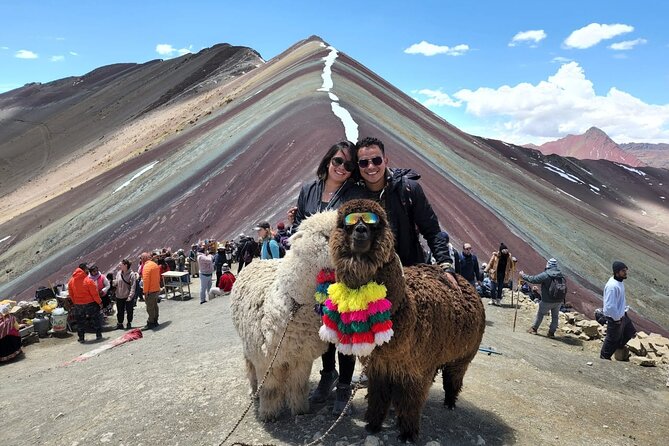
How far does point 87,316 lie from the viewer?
423 inches

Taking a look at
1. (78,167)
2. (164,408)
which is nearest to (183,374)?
(164,408)

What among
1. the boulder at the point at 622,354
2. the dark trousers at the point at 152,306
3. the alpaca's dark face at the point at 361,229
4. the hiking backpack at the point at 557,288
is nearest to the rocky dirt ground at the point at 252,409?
the boulder at the point at 622,354

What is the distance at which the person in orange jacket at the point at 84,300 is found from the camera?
34.5ft

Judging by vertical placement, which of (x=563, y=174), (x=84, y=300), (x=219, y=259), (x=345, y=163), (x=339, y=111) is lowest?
(x=84, y=300)

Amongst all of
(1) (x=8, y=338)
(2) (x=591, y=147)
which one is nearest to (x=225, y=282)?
(1) (x=8, y=338)

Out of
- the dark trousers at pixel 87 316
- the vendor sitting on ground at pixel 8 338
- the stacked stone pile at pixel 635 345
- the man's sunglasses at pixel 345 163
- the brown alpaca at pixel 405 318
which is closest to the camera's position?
the brown alpaca at pixel 405 318

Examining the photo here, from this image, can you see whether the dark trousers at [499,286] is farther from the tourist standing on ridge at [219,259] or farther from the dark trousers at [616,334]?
the tourist standing on ridge at [219,259]

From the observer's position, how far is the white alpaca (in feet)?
11.9

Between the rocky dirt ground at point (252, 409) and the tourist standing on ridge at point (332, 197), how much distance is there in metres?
0.23

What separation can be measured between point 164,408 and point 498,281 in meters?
11.0

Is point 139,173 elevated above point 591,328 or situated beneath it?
elevated above

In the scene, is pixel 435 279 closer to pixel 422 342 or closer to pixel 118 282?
pixel 422 342

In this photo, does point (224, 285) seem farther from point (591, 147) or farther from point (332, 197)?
point (591, 147)

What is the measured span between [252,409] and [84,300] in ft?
26.9
